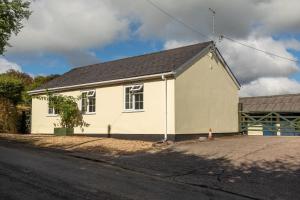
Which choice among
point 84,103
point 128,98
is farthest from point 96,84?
point 128,98

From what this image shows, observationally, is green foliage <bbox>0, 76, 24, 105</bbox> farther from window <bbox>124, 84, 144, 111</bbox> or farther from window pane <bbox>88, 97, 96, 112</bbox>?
window <bbox>124, 84, 144, 111</bbox>

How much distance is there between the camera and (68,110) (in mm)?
24266

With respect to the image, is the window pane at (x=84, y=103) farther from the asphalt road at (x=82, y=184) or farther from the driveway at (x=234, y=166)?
the asphalt road at (x=82, y=184)

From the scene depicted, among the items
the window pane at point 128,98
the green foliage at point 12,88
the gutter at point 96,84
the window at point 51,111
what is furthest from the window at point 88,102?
the green foliage at point 12,88

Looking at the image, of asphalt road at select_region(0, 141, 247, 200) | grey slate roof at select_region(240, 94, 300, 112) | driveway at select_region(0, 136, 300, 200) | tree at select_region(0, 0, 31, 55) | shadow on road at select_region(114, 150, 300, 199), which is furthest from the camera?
grey slate roof at select_region(240, 94, 300, 112)

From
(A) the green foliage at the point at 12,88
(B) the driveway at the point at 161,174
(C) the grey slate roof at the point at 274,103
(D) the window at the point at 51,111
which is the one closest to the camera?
(B) the driveway at the point at 161,174

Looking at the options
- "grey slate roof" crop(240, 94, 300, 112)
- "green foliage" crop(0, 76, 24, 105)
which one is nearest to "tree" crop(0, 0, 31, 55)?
"green foliage" crop(0, 76, 24, 105)

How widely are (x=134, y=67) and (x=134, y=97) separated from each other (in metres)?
2.39

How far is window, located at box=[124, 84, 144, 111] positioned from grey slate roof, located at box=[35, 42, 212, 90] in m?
0.67

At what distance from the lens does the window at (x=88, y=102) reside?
2384cm

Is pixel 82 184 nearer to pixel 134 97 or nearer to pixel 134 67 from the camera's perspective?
pixel 134 97

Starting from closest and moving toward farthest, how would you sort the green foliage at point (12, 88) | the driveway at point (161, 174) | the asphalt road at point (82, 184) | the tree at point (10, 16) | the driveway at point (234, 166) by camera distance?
the asphalt road at point (82, 184) < the driveway at point (161, 174) < the driveway at point (234, 166) < the tree at point (10, 16) < the green foliage at point (12, 88)

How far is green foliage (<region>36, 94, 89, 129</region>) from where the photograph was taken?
2441 cm

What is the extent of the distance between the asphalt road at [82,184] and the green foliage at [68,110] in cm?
1140
